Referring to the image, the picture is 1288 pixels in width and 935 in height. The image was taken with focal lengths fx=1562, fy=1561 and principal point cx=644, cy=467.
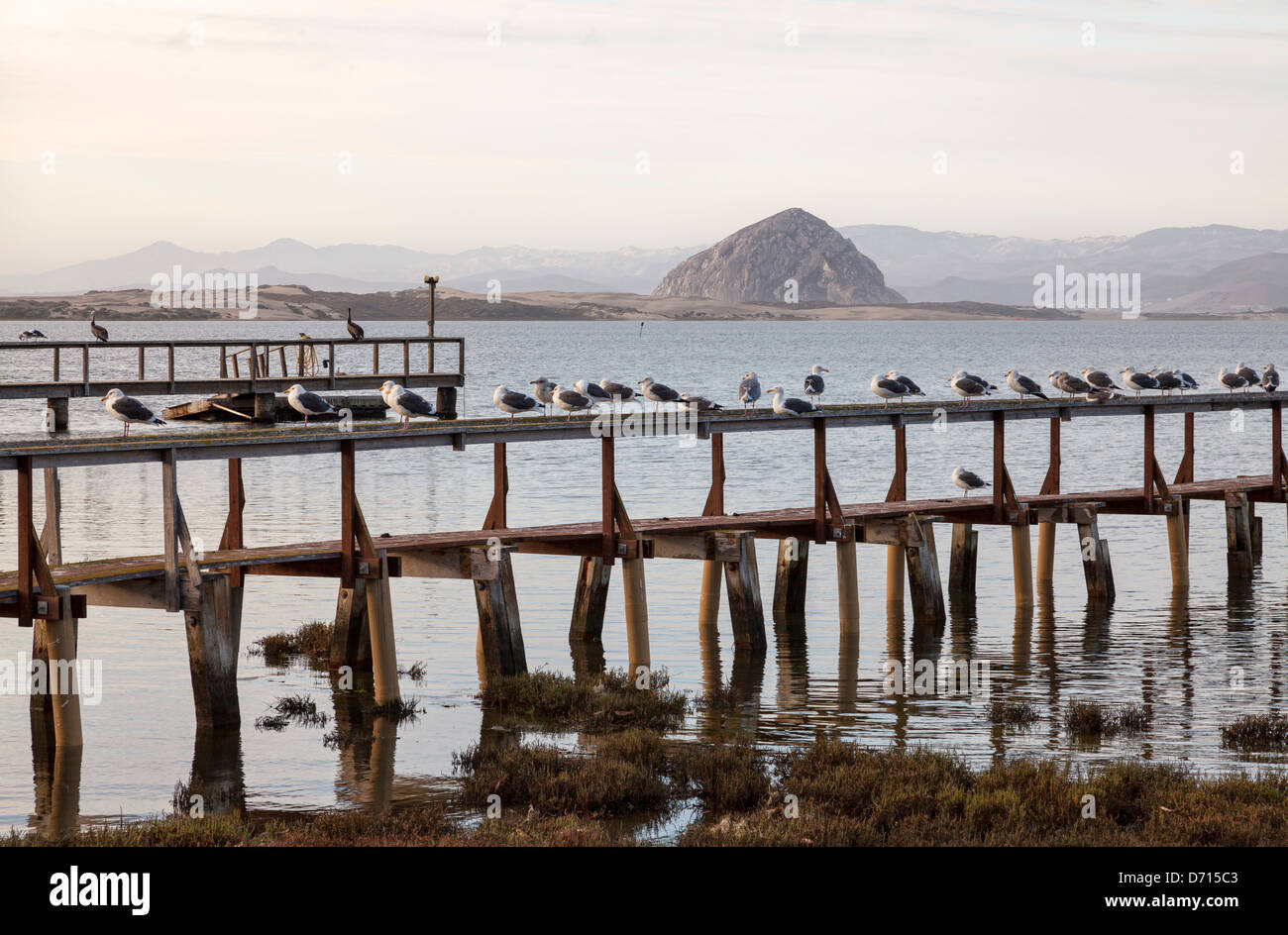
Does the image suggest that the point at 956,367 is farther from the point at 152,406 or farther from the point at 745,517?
the point at 745,517

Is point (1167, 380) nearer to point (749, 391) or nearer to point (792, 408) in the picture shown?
point (749, 391)

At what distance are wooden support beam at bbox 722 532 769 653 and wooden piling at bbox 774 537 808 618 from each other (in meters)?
3.21

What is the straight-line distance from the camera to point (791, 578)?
88.1 feet

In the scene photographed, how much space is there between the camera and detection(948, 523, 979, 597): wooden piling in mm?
28453

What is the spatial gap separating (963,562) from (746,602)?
7249mm

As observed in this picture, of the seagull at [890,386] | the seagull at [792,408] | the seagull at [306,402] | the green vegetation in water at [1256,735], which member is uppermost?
the seagull at [890,386]

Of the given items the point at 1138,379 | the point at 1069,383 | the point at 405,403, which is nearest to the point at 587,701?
the point at 405,403

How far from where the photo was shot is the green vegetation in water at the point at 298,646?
22562 millimetres

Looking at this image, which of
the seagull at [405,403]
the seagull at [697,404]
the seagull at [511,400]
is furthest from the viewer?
the seagull at [511,400]

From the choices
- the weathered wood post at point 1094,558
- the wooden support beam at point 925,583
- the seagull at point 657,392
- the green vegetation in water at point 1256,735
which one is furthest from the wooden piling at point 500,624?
the weathered wood post at point 1094,558

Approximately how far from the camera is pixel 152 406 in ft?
228

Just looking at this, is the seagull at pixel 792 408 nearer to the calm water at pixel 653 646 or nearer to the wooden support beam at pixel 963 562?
the calm water at pixel 653 646

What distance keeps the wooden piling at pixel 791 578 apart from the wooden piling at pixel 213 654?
1107cm
